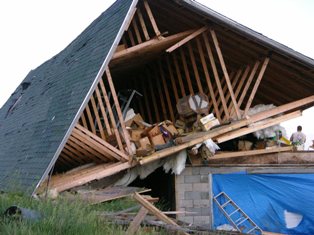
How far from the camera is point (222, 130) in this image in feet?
36.8

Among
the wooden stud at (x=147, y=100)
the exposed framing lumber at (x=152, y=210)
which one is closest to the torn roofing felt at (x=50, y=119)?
the exposed framing lumber at (x=152, y=210)

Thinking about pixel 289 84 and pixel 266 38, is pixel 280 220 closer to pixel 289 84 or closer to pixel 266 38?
pixel 289 84

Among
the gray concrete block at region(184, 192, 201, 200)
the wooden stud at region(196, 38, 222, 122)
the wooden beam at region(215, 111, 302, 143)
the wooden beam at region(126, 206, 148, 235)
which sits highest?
the wooden stud at region(196, 38, 222, 122)

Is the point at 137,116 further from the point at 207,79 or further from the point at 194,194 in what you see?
the point at 194,194

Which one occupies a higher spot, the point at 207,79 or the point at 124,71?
the point at 124,71

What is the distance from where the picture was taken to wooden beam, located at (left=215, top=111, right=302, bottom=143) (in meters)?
11.4

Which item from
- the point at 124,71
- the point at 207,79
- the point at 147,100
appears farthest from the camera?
the point at 147,100

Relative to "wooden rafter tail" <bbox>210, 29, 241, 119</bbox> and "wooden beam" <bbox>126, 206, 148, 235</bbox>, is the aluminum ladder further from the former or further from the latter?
"wooden beam" <bbox>126, 206, 148, 235</bbox>

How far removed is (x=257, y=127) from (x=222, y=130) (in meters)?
1.20

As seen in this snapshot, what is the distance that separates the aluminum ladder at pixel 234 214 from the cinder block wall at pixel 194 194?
33cm

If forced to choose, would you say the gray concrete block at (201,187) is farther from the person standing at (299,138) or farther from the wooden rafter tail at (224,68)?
the person standing at (299,138)

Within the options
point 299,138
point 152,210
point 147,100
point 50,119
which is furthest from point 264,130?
point 152,210

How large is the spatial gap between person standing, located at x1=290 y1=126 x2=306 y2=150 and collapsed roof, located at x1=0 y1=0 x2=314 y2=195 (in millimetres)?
1168

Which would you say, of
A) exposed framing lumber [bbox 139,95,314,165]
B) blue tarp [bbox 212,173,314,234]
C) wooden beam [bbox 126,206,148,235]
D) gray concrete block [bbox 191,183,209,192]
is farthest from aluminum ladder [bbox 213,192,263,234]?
wooden beam [bbox 126,206,148,235]
